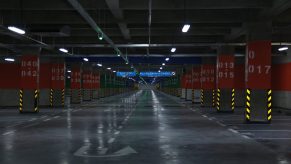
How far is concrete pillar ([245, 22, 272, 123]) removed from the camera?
24.9m

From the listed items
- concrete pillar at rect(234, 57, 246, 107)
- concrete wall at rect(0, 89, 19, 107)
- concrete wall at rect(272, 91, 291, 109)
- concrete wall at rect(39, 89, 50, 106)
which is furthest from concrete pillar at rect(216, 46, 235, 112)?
concrete wall at rect(0, 89, 19, 107)

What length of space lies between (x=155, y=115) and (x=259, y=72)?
9.00 metres

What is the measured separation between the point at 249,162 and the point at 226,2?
445 inches

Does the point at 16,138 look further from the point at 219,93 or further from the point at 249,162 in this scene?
the point at 219,93

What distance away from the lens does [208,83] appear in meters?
45.6

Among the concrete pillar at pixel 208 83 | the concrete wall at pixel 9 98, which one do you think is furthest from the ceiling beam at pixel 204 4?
the concrete wall at pixel 9 98

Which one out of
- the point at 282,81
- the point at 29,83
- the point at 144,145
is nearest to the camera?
the point at 144,145

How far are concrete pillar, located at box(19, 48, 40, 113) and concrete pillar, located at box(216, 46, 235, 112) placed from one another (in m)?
13.9

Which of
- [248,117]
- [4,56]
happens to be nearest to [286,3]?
[248,117]

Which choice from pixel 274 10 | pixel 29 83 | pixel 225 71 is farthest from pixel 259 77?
pixel 29 83

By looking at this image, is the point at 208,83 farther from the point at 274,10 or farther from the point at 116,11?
the point at 116,11

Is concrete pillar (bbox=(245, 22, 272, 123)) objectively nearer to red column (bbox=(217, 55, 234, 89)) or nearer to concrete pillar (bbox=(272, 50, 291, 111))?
red column (bbox=(217, 55, 234, 89))

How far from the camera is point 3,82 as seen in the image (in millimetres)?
46000

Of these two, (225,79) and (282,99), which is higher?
(225,79)
